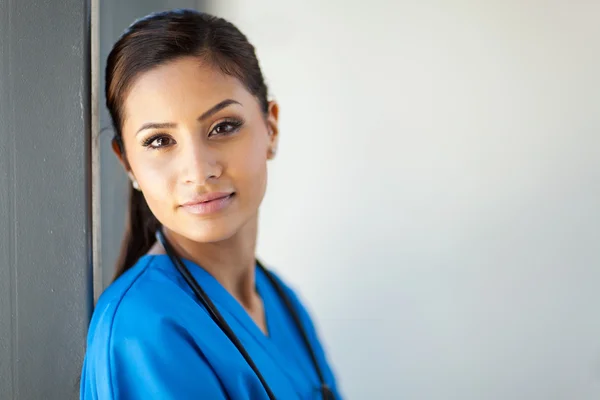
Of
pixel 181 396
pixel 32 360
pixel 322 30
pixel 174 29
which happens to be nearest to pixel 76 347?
pixel 32 360

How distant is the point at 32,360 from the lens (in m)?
0.55

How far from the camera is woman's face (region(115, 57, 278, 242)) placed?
19.8 inches

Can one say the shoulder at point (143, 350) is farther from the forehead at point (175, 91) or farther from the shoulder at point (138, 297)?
the forehead at point (175, 91)

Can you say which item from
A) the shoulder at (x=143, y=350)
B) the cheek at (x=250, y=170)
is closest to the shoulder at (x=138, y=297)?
the shoulder at (x=143, y=350)

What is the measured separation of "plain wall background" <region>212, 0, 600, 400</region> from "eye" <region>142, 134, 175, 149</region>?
7.3 inches

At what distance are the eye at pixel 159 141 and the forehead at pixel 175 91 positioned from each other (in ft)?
0.05

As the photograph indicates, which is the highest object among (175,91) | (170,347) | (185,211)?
(175,91)

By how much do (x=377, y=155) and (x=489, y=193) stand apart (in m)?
0.13

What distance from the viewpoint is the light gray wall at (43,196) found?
1.76ft

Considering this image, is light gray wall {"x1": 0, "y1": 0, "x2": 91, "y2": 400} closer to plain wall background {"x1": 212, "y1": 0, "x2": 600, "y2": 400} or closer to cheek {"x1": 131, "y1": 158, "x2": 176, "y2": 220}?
cheek {"x1": 131, "y1": 158, "x2": 176, "y2": 220}

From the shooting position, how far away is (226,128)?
1.73 feet

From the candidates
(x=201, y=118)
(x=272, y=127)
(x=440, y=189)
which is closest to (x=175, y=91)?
(x=201, y=118)

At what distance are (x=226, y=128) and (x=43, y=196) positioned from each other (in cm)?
18

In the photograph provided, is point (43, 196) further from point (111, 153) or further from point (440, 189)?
point (440, 189)
